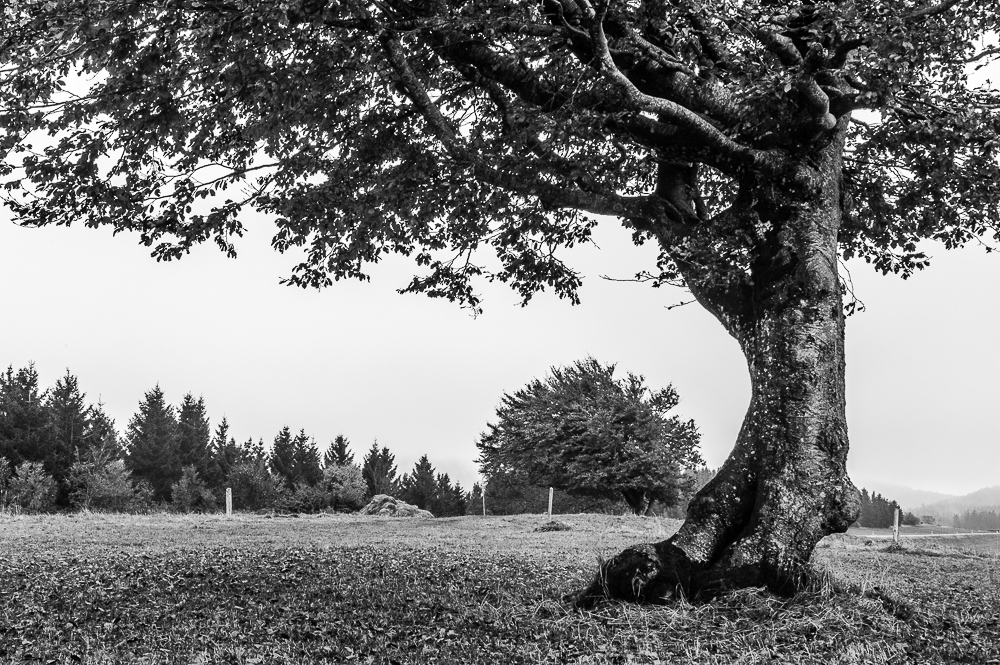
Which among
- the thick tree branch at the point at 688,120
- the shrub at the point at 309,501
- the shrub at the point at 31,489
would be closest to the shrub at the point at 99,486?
the shrub at the point at 31,489

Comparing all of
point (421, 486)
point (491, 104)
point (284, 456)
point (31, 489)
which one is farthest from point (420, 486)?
point (491, 104)

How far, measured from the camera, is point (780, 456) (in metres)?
7.90

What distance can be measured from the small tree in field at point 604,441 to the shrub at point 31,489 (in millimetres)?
31275

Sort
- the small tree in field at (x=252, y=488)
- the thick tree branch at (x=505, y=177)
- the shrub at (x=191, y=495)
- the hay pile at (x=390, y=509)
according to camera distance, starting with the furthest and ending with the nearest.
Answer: the small tree in field at (x=252, y=488), the shrub at (x=191, y=495), the hay pile at (x=390, y=509), the thick tree branch at (x=505, y=177)

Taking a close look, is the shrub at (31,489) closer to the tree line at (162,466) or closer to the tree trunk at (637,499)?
the tree line at (162,466)

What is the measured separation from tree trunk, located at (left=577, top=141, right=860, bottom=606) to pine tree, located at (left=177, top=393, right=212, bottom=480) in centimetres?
6469

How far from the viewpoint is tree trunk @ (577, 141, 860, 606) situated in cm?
754

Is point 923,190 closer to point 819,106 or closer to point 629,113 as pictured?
point 819,106

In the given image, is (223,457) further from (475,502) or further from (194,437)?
(475,502)

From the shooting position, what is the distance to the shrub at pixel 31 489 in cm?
4762

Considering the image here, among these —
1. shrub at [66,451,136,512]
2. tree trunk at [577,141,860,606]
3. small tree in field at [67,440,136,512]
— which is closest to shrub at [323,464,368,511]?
shrub at [66,451,136,512]

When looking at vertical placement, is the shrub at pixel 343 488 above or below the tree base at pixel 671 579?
below

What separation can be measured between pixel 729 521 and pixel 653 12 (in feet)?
20.7

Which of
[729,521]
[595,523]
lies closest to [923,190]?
[729,521]
